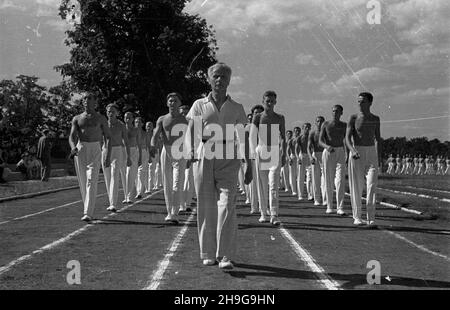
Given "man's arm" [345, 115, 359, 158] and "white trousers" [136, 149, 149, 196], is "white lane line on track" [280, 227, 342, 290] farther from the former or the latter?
"white trousers" [136, 149, 149, 196]

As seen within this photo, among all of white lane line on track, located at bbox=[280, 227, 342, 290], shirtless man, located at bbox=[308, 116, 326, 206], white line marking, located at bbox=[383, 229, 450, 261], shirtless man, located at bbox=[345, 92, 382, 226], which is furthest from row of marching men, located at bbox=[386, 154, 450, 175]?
white lane line on track, located at bbox=[280, 227, 342, 290]

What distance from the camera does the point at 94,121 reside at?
11133 mm

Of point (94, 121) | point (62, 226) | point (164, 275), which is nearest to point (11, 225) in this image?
point (62, 226)

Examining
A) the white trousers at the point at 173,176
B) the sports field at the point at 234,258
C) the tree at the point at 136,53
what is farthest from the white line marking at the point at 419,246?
the tree at the point at 136,53

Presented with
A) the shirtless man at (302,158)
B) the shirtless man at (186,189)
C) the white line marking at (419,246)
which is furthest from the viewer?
the shirtless man at (302,158)

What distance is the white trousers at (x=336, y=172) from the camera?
1268 centimetres

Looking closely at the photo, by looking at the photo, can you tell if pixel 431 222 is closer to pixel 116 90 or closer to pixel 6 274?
pixel 6 274

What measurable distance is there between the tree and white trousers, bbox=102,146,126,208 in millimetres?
23863

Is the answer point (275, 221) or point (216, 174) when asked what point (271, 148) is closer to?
point (275, 221)

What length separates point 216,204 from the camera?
22.2 ft

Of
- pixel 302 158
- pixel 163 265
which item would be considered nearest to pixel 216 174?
pixel 163 265

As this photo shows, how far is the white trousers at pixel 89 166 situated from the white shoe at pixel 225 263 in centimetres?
502

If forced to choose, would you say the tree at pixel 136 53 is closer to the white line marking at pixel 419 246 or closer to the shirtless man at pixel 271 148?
the shirtless man at pixel 271 148

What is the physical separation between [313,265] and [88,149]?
571cm
